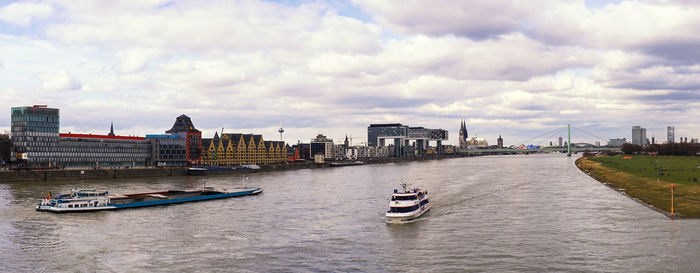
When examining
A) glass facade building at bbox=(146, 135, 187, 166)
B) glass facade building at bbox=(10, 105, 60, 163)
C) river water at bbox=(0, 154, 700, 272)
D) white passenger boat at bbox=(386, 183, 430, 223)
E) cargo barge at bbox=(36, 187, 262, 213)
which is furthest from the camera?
glass facade building at bbox=(146, 135, 187, 166)

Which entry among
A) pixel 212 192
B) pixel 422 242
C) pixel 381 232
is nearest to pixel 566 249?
pixel 422 242

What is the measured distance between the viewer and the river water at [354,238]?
40.3 meters

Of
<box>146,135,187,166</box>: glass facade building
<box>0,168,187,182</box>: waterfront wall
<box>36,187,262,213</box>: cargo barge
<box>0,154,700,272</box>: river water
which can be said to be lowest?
<box>0,154,700,272</box>: river water

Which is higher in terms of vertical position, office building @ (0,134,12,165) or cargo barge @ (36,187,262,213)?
office building @ (0,134,12,165)

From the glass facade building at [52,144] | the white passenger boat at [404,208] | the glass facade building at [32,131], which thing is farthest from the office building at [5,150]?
the white passenger boat at [404,208]

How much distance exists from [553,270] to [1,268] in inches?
1654

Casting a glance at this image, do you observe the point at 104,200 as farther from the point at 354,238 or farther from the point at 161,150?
the point at 161,150

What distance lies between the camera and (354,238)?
50.7 metres

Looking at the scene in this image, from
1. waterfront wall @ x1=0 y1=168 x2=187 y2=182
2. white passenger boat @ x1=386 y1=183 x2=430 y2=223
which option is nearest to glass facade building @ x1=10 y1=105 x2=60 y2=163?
waterfront wall @ x1=0 y1=168 x2=187 y2=182

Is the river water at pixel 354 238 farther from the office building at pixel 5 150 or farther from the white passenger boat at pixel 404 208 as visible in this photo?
the office building at pixel 5 150

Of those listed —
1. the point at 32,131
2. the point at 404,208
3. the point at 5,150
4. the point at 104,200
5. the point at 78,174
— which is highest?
the point at 32,131

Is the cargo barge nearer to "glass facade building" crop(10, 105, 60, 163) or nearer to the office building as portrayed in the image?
"glass facade building" crop(10, 105, 60, 163)

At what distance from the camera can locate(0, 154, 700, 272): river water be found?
4031cm

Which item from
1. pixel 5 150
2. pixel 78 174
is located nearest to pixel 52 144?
pixel 5 150
